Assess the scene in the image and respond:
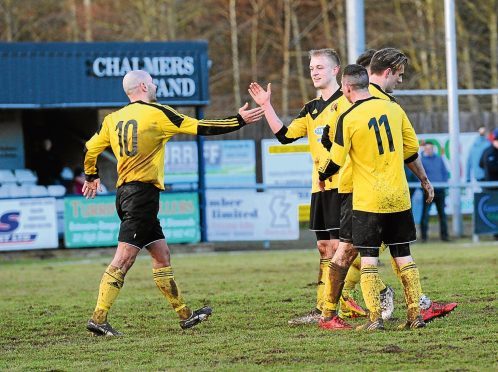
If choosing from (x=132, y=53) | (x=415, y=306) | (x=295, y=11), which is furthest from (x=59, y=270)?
(x=295, y=11)

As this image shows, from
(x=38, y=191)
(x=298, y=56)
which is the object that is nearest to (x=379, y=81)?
(x=38, y=191)

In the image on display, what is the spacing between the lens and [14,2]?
3691cm

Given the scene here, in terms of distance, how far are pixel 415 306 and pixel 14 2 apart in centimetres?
3016

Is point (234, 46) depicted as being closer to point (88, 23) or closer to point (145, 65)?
point (88, 23)

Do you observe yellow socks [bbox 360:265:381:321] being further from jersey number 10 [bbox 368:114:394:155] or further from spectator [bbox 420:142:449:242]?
spectator [bbox 420:142:449:242]

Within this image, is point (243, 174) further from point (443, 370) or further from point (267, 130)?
point (443, 370)

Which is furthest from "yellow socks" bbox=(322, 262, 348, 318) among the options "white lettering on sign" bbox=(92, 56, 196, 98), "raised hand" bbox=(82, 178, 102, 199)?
"white lettering on sign" bbox=(92, 56, 196, 98)

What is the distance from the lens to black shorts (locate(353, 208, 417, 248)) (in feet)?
28.7

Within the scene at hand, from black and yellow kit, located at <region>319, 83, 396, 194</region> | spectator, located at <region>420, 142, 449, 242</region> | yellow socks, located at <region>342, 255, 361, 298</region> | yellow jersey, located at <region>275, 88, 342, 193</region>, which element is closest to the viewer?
black and yellow kit, located at <region>319, 83, 396, 194</region>

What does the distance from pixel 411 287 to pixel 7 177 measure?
15.1 meters

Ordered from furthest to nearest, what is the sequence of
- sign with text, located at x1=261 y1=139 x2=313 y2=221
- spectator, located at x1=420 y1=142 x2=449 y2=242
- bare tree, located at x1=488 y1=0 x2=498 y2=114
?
bare tree, located at x1=488 y1=0 x2=498 y2=114 < sign with text, located at x1=261 y1=139 x2=313 y2=221 < spectator, located at x1=420 y1=142 x2=449 y2=242

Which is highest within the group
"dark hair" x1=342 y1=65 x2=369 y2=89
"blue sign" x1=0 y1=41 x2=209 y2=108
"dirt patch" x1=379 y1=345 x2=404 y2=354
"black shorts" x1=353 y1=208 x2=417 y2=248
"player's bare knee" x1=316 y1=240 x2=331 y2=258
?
"blue sign" x1=0 y1=41 x2=209 y2=108

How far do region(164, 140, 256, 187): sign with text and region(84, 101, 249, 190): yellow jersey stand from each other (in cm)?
1797

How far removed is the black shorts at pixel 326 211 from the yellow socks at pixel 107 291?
1692 millimetres
